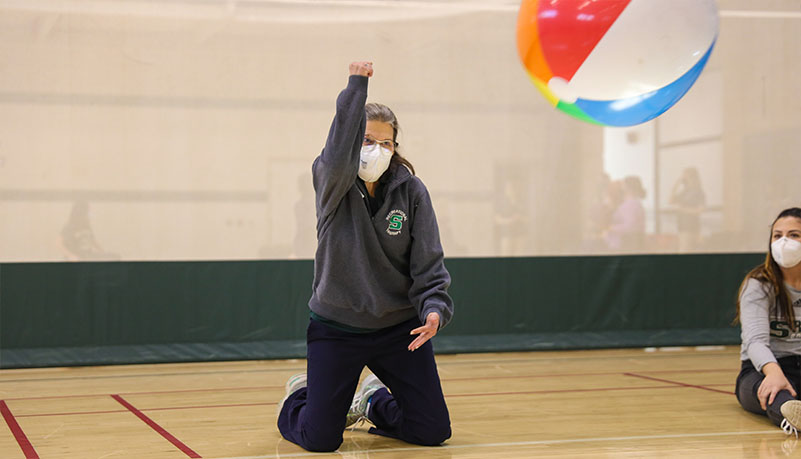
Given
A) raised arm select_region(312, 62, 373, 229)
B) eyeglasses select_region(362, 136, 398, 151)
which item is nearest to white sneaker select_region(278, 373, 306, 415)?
raised arm select_region(312, 62, 373, 229)

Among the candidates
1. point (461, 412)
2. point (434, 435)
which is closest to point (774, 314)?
point (461, 412)

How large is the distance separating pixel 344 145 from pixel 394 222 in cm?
33

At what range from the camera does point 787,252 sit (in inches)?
117

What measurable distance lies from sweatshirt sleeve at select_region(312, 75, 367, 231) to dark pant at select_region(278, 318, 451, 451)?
0.44 meters

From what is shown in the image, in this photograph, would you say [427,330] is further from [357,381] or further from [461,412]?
[461,412]

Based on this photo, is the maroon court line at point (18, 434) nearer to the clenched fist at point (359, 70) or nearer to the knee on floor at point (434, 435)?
the knee on floor at point (434, 435)

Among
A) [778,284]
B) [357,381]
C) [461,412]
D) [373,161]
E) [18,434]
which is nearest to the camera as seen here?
[373,161]

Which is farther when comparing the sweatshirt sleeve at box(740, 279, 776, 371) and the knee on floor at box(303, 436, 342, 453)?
the sweatshirt sleeve at box(740, 279, 776, 371)

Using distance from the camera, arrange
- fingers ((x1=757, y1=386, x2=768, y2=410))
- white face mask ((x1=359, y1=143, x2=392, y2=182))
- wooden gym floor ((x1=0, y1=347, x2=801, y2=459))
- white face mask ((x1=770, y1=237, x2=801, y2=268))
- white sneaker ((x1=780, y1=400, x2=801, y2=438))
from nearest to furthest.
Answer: white face mask ((x1=359, y1=143, x2=392, y2=182))
wooden gym floor ((x1=0, y1=347, x2=801, y2=459))
white sneaker ((x1=780, y1=400, x2=801, y2=438))
fingers ((x1=757, y1=386, x2=768, y2=410))
white face mask ((x1=770, y1=237, x2=801, y2=268))

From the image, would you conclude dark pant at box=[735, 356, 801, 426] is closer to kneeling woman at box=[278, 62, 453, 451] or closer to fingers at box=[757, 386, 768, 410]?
fingers at box=[757, 386, 768, 410]

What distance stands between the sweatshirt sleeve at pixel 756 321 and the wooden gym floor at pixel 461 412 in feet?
0.81

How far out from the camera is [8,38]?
15.7ft

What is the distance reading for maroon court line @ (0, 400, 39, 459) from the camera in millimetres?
2533

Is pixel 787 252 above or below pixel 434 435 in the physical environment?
above
